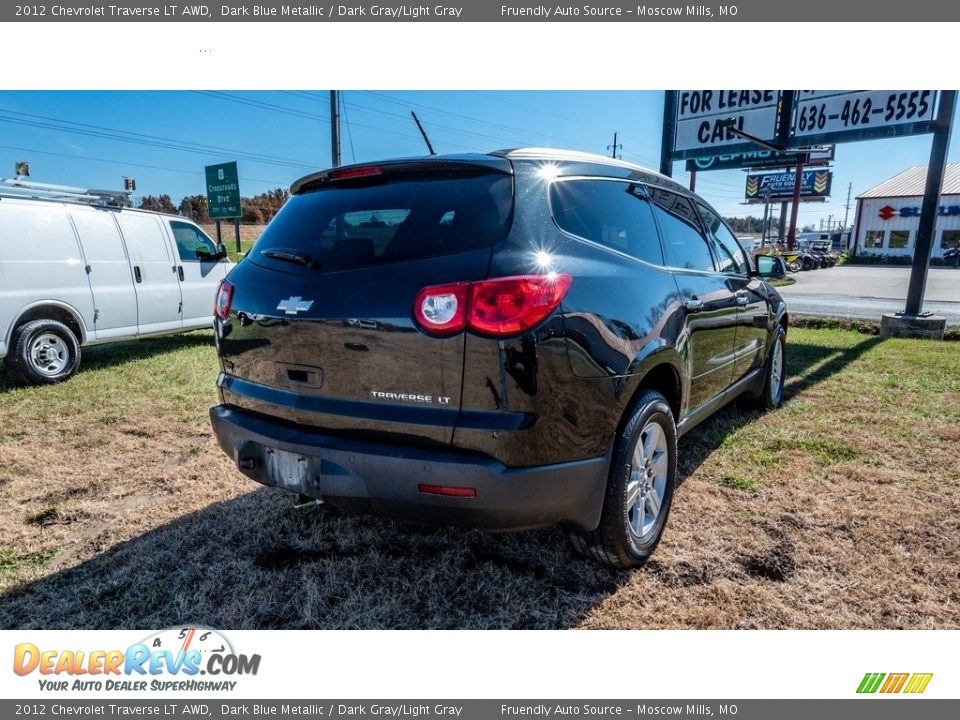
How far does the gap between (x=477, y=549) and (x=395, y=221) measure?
1.59 metres

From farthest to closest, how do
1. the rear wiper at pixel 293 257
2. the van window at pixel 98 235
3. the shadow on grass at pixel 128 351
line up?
the shadow on grass at pixel 128 351
the van window at pixel 98 235
the rear wiper at pixel 293 257

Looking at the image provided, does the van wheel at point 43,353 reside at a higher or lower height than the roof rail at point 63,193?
lower

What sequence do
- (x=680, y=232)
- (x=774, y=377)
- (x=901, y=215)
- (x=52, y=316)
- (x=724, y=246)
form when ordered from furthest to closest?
1. (x=901, y=215)
2. (x=52, y=316)
3. (x=774, y=377)
4. (x=724, y=246)
5. (x=680, y=232)

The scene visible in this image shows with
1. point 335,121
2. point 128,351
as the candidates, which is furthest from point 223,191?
point 128,351

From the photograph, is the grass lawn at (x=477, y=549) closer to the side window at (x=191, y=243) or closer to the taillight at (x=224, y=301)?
the taillight at (x=224, y=301)

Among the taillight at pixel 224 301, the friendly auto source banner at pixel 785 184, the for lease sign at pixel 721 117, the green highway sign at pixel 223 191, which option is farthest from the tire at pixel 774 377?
the friendly auto source banner at pixel 785 184

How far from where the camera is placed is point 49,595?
95.0 inches

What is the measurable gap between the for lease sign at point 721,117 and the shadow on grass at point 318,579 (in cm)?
945

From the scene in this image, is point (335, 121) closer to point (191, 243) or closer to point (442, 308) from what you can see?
point (191, 243)

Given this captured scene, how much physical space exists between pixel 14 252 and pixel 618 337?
6.52 m

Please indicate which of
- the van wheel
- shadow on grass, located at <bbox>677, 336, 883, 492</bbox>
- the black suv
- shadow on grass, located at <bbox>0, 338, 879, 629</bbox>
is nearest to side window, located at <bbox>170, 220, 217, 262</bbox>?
the van wheel

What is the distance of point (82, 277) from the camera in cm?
650

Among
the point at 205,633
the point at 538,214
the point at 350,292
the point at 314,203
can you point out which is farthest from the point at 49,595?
the point at 538,214

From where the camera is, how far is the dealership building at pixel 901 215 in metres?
39.8
